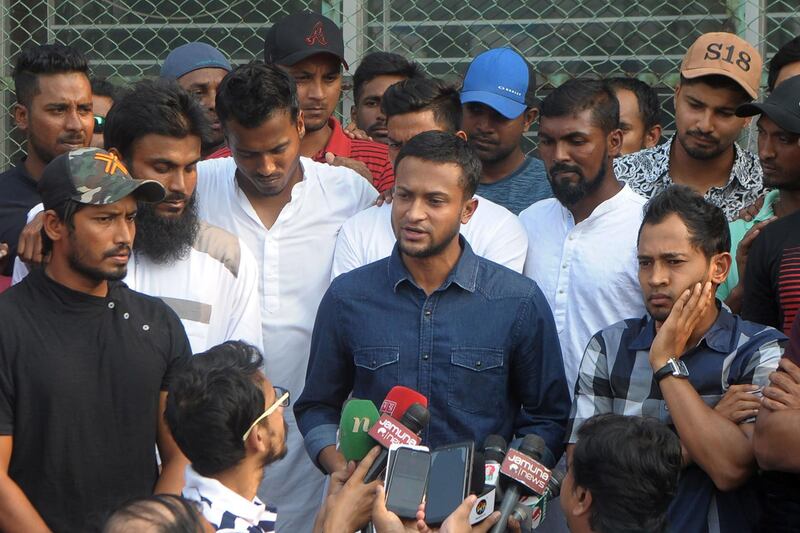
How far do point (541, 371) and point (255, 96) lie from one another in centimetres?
142

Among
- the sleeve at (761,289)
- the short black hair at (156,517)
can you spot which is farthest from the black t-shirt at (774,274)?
the short black hair at (156,517)

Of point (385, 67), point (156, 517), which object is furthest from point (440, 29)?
point (156, 517)

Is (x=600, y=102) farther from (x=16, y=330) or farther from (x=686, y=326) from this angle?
(x=16, y=330)

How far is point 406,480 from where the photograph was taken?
10.0 ft

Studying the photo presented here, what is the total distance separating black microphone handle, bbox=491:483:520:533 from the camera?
123 inches

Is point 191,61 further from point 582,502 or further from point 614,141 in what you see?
point 582,502

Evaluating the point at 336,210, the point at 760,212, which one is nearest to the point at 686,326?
the point at 760,212

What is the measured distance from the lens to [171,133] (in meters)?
4.18

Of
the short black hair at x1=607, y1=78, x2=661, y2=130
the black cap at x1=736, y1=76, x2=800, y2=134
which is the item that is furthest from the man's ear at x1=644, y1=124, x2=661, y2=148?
the black cap at x1=736, y1=76, x2=800, y2=134

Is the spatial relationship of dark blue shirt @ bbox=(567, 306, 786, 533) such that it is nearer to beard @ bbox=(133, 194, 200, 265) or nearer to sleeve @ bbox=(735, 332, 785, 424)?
sleeve @ bbox=(735, 332, 785, 424)

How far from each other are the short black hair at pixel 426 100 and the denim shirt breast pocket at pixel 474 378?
119 centimetres

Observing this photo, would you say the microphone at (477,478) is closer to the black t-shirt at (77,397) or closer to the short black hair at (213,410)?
the short black hair at (213,410)

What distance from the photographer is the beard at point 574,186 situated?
4449mm

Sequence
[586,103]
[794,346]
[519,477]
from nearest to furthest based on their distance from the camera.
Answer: [519,477], [794,346], [586,103]
